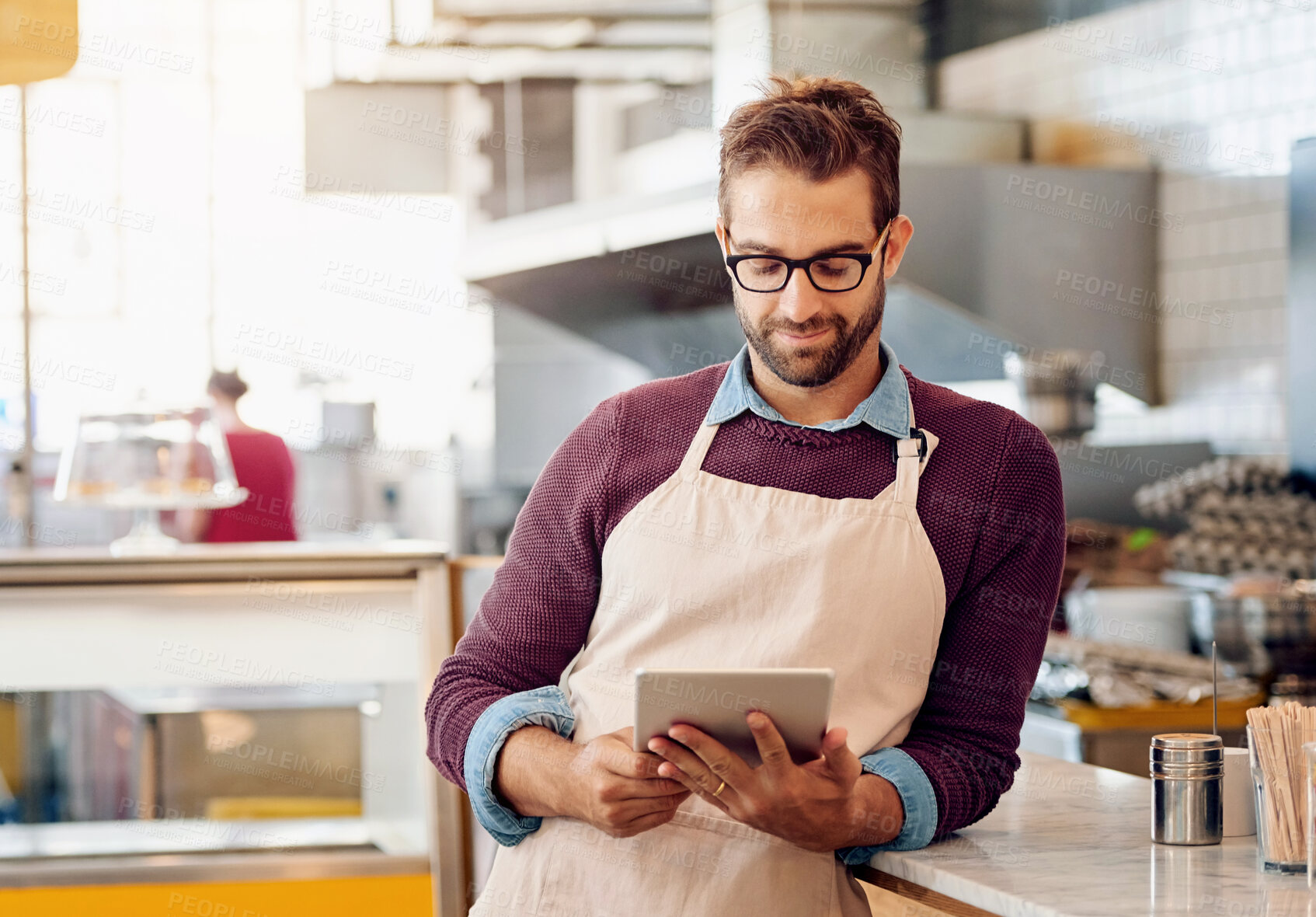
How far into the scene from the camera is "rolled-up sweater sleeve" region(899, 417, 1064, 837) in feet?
4.10

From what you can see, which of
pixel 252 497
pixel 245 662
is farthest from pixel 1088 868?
pixel 252 497

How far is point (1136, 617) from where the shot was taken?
2.47m

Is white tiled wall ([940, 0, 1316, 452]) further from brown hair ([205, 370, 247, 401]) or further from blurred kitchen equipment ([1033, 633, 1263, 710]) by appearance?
brown hair ([205, 370, 247, 401])

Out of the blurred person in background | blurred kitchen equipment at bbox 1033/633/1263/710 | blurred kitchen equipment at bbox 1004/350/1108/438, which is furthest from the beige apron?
the blurred person in background

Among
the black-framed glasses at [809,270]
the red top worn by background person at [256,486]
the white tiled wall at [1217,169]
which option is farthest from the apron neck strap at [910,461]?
the red top worn by background person at [256,486]

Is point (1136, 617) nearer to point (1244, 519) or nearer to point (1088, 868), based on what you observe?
point (1244, 519)

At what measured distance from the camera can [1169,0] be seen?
132 inches

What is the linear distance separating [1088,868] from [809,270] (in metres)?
0.54

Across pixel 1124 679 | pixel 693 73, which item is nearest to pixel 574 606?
pixel 1124 679

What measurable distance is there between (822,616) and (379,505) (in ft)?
21.3

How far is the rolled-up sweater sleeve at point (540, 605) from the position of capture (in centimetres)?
133

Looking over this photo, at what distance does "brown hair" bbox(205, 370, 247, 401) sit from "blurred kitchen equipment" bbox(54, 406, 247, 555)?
157 centimetres

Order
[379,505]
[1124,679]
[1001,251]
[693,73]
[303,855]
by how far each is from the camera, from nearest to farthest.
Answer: [303,855] → [1124,679] → [1001,251] → [693,73] → [379,505]

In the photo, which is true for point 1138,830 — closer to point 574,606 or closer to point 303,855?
point 574,606
